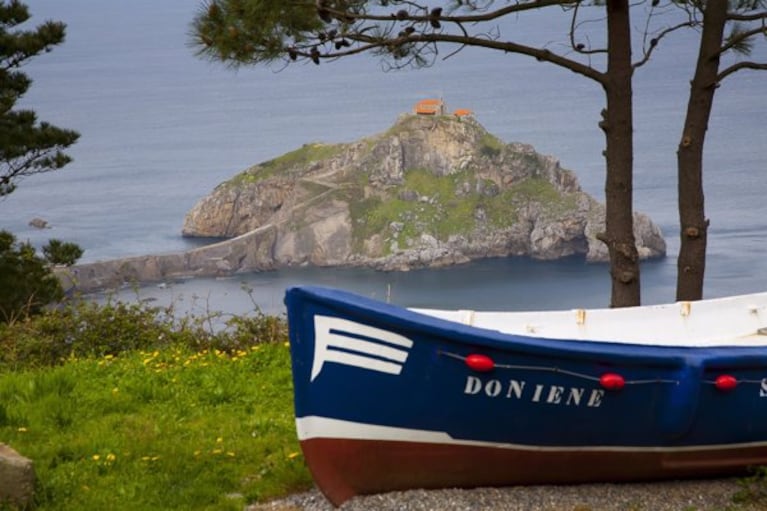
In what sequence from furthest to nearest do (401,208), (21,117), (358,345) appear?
1. (401,208)
2. (21,117)
3. (358,345)

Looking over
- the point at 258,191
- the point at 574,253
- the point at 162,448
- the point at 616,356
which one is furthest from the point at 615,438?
the point at 258,191

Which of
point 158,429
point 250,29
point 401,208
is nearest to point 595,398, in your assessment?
point 158,429

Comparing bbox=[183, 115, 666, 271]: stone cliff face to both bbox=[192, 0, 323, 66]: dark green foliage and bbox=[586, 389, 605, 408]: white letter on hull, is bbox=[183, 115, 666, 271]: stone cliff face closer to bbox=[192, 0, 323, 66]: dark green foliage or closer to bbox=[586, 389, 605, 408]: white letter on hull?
bbox=[192, 0, 323, 66]: dark green foliage

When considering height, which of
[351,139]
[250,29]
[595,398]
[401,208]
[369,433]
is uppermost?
[250,29]

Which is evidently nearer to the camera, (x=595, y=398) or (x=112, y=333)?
(x=595, y=398)

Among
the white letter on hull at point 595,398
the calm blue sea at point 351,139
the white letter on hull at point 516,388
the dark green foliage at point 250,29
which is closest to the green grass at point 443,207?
the calm blue sea at point 351,139

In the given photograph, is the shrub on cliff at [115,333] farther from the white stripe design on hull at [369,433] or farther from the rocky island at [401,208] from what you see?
the rocky island at [401,208]

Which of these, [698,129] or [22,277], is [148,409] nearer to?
[698,129]

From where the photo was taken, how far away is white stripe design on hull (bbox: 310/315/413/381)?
5.20 m

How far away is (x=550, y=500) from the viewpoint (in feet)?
18.3

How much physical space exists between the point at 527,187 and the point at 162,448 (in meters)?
88.9

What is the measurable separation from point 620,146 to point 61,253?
2086 centimetres

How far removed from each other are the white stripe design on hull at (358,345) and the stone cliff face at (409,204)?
80872 millimetres

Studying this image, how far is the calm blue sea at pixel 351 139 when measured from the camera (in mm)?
78438
